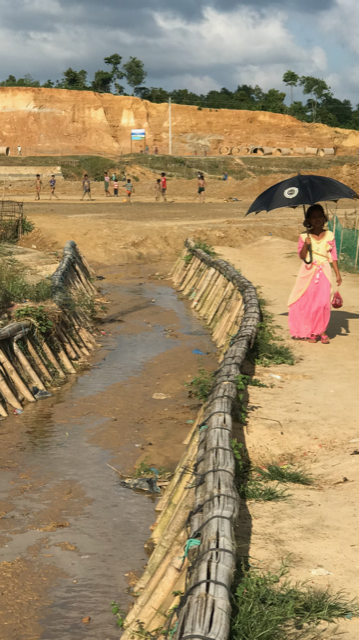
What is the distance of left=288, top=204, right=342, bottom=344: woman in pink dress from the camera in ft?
28.3

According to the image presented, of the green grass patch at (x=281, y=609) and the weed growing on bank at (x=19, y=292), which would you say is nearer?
the green grass patch at (x=281, y=609)

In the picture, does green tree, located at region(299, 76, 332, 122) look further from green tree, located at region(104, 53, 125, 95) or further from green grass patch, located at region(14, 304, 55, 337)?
green grass patch, located at region(14, 304, 55, 337)

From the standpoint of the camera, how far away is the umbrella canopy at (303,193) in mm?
Result: 8438

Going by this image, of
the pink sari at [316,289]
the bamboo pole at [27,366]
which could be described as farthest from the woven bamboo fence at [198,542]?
the bamboo pole at [27,366]

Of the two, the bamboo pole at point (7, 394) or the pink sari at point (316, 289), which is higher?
the pink sari at point (316, 289)

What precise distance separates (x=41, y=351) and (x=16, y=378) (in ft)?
3.69

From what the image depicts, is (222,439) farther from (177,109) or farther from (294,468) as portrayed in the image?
(177,109)

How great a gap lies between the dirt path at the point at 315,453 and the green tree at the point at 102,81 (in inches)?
3140

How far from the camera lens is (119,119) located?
229 ft

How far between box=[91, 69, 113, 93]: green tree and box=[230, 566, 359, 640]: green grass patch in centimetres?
8548

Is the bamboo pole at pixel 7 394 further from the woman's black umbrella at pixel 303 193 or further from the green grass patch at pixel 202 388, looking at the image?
the woman's black umbrella at pixel 303 193

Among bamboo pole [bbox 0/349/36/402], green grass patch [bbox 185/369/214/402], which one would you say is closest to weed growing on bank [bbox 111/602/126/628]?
green grass patch [bbox 185/369/214/402]

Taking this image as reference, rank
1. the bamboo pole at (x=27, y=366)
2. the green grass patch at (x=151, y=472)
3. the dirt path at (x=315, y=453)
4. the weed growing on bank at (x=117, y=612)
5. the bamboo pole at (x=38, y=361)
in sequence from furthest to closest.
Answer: the bamboo pole at (x=38, y=361)
the bamboo pole at (x=27, y=366)
the green grass patch at (x=151, y=472)
the weed growing on bank at (x=117, y=612)
the dirt path at (x=315, y=453)

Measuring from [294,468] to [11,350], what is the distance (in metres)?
4.48
